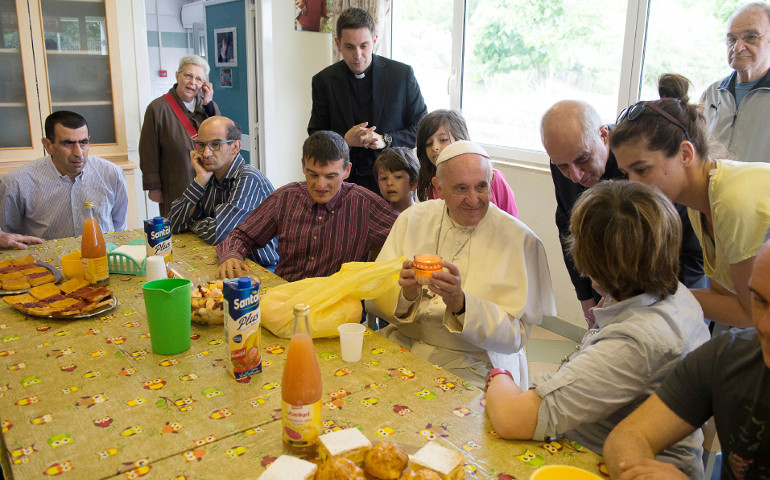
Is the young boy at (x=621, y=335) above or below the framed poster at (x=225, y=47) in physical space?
below

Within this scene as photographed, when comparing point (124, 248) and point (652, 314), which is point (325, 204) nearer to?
point (124, 248)

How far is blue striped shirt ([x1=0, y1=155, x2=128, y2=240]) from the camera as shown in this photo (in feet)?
10.3

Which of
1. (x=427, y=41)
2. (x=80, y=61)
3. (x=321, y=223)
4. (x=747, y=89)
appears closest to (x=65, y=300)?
(x=321, y=223)

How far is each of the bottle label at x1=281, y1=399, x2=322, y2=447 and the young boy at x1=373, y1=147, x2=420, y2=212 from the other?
70.3 inches

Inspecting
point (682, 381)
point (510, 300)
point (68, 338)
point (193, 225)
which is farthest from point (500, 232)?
point (193, 225)

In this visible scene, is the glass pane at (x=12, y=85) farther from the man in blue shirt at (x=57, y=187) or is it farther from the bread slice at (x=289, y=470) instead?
the bread slice at (x=289, y=470)

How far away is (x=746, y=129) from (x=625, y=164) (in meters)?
1.46

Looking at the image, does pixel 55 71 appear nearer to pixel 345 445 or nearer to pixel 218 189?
pixel 218 189

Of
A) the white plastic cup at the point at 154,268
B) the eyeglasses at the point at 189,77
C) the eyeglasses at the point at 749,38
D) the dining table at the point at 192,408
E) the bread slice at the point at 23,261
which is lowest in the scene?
the dining table at the point at 192,408

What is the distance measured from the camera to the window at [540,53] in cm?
334

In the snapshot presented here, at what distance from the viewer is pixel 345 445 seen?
1.13 m

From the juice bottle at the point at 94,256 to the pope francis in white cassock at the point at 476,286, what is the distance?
1.02m

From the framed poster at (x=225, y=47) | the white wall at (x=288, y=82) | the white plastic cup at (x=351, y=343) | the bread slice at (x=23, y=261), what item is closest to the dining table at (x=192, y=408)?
A: the white plastic cup at (x=351, y=343)

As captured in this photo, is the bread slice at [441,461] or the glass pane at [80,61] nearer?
the bread slice at [441,461]
